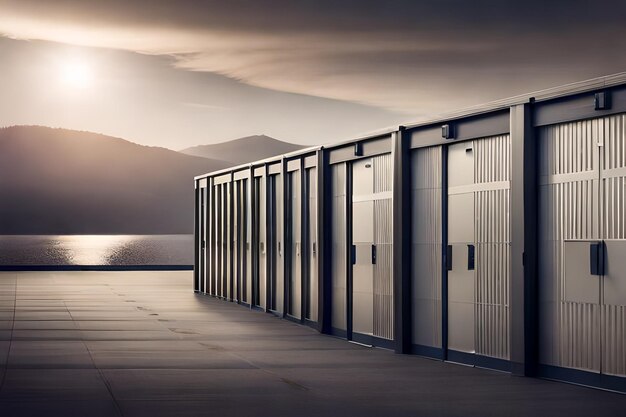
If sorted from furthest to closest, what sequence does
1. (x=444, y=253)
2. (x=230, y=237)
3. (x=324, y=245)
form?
1. (x=230, y=237)
2. (x=324, y=245)
3. (x=444, y=253)

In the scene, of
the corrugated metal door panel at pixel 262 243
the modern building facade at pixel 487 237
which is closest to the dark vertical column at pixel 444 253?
the modern building facade at pixel 487 237

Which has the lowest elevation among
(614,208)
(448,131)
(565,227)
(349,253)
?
(349,253)

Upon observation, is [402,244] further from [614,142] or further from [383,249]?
[614,142]

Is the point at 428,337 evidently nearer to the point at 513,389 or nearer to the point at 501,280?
the point at 501,280

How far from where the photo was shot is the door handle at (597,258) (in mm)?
16062

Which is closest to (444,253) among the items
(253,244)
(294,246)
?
(294,246)

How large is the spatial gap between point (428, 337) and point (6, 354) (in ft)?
24.5

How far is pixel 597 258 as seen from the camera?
16109 mm

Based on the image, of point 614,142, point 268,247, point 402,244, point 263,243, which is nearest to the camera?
point 614,142

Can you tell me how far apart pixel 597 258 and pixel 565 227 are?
0.93 metres

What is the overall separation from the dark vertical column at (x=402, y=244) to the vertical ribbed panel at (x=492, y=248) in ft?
7.89

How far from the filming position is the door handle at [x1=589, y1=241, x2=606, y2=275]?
16062 millimetres

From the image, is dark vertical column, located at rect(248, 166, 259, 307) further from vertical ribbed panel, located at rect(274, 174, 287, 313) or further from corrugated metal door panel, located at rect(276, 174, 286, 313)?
corrugated metal door panel, located at rect(276, 174, 286, 313)

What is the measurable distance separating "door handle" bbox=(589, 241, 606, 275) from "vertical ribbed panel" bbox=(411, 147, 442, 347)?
4.53 m
